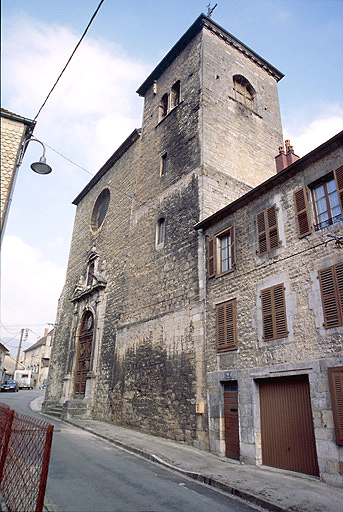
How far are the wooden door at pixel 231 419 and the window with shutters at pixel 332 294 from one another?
3060mm

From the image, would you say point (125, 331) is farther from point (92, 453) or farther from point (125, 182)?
point (125, 182)

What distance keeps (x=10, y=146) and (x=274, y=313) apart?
810 cm

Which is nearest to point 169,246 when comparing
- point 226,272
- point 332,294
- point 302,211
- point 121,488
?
point 226,272

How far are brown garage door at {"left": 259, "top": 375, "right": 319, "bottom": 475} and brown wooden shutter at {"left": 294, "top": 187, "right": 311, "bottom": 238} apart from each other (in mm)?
3005

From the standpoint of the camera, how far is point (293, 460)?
21.9 feet

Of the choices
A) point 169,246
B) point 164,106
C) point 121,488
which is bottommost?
point 121,488

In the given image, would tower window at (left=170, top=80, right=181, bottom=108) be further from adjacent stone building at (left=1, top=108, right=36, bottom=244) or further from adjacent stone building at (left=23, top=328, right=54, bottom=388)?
adjacent stone building at (left=23, top=328, right=54, bottom=388)

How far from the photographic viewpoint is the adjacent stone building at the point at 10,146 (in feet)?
28.8

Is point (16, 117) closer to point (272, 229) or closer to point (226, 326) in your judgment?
point (272, 229)

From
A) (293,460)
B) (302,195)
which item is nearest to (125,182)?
(302,195)

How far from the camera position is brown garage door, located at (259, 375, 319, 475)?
21.3 feet

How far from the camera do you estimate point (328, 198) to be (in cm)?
727

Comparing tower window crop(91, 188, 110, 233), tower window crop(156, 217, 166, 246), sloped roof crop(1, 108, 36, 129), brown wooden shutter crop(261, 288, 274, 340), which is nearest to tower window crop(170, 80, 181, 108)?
tower window crop(156, 217, 166, 246)

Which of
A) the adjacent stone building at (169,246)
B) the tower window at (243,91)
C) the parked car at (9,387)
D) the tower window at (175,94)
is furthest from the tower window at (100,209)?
the parked car at (9,387)
